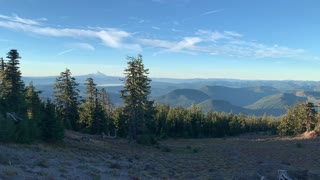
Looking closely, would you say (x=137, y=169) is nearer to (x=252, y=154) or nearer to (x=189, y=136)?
(x=252, y=154)

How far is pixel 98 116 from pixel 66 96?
22.5 feet

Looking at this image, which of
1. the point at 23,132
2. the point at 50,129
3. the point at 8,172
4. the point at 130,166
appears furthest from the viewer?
the point at 50,129

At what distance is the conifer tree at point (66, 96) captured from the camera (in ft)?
183

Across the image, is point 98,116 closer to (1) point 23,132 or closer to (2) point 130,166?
(1) point 23,132

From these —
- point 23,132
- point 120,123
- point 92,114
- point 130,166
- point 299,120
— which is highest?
point 23,132

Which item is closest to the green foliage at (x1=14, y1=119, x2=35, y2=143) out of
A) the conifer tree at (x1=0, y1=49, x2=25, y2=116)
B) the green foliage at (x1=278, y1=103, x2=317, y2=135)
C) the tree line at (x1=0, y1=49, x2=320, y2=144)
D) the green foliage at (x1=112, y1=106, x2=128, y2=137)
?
the tree line at (x1=0, y1=49, x2=320, y2=144)

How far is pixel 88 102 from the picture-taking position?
190ft

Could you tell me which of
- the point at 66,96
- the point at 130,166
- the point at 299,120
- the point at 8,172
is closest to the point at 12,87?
the point at 66,96

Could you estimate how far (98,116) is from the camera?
2243 inches

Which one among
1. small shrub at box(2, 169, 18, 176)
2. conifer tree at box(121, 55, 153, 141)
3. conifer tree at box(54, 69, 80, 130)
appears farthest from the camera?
conifer tree at box(54, 69, 80, 130)

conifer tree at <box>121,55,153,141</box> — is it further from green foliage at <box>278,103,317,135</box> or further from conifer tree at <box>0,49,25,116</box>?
green foliage at <box>278,103,317,135</box>

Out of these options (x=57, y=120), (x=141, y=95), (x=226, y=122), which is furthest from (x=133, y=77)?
(x=226, y=122)

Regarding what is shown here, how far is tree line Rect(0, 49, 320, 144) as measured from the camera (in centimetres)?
3225

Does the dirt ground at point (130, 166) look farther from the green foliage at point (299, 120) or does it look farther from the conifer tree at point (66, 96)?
the green foliage at point (299, 120)
